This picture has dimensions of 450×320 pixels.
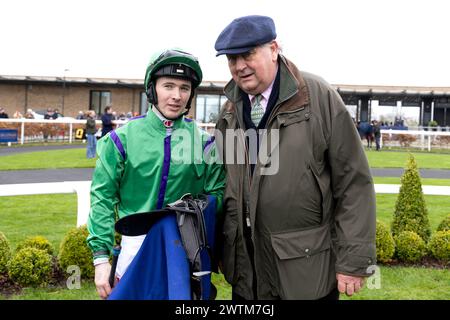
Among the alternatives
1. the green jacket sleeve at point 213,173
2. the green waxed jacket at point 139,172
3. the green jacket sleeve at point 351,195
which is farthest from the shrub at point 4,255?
the green jacket sleeve at point 351,195

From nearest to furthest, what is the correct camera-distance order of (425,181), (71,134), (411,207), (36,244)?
(36,244), (411,207), (425,181), (71,134)

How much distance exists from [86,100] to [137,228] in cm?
3236

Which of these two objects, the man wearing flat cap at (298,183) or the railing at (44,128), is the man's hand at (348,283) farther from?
the railing at (44,128)

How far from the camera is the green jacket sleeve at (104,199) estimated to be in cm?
233

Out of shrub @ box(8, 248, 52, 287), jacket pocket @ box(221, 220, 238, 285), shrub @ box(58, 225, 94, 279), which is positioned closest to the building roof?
shrub @ box(58, 225, 94, 279)

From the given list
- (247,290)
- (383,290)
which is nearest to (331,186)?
(247,290)

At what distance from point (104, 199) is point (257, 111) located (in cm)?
86

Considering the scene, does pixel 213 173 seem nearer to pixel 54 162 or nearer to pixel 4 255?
pixel 4 255

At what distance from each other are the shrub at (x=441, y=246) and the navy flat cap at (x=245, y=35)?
3.86m

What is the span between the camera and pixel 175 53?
2.41 metres

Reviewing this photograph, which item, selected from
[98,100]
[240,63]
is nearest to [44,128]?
[98,100]

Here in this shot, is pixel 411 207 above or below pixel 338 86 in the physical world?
below

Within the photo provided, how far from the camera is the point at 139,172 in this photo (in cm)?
238
